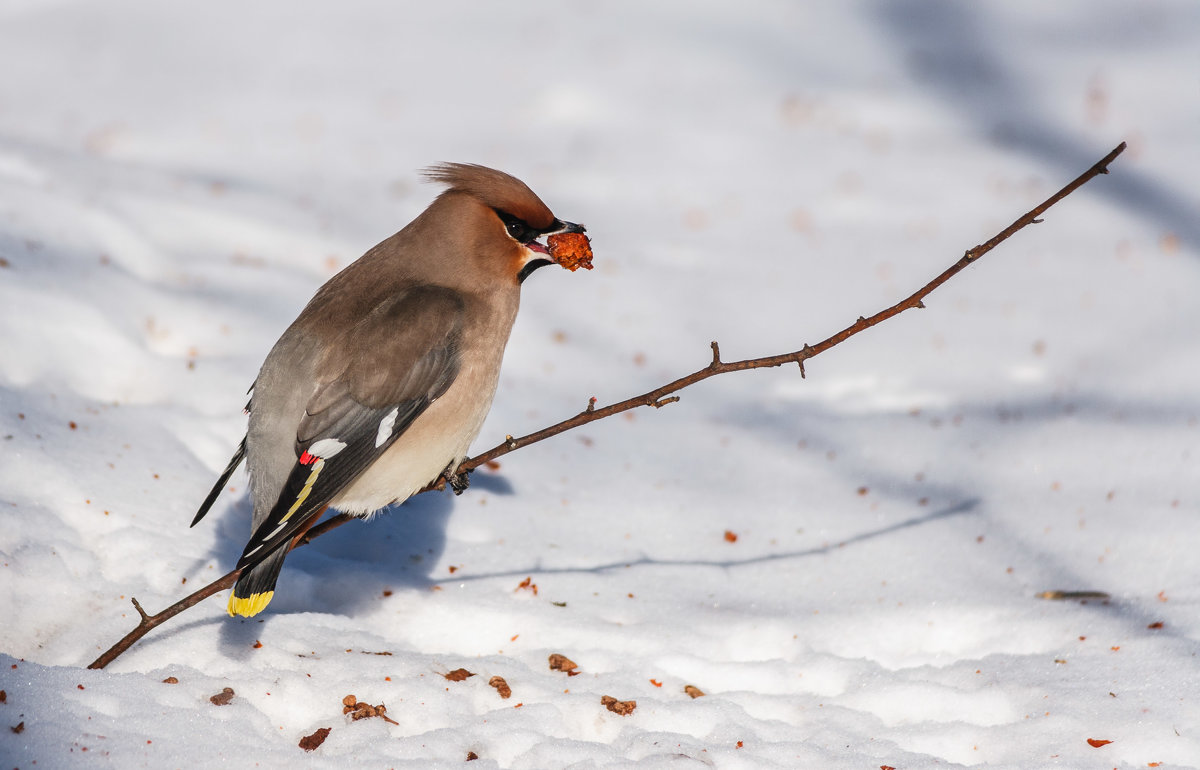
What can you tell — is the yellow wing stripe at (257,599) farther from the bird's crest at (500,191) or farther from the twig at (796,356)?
the bird's crest at (500,191)

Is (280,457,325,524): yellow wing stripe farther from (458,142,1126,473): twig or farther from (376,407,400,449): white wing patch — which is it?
(458,142,1126,473): twig

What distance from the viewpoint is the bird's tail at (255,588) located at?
2.77 meters

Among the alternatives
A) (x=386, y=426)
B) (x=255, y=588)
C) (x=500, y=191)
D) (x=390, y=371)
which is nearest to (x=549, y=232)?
(x=500, y=191)

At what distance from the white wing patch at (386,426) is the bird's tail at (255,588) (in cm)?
34

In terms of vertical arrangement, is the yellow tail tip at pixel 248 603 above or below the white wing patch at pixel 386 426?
below

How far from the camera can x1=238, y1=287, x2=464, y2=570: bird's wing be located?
279 centimetres

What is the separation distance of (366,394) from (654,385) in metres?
2.18

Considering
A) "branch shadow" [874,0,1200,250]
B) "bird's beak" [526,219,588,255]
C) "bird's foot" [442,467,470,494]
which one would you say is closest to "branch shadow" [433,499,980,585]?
"bird's foot" [442,467,470,494]

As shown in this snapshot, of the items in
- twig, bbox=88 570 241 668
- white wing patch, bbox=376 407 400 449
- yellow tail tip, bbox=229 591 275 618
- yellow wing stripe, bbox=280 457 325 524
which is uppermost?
white wing patch, bbox=376 407 400 449

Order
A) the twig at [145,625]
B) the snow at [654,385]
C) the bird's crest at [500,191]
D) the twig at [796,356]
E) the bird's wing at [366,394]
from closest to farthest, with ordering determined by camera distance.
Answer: the twig at [796,356] → the twig at [145,625] → the bird's wing at [366,394] → the snow at [654,385] → the bird's crest at [500,191]

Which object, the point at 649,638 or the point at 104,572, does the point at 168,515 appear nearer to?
the point at 104,572

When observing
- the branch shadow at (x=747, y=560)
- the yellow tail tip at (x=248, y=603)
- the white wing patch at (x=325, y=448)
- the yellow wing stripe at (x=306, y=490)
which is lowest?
the yellow tail tip at (x=248, y=603)

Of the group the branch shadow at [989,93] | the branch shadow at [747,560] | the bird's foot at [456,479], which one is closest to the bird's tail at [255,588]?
the bird's foot at [456,479]

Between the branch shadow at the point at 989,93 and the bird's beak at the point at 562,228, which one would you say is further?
the branch shadow at the point at 989,93
